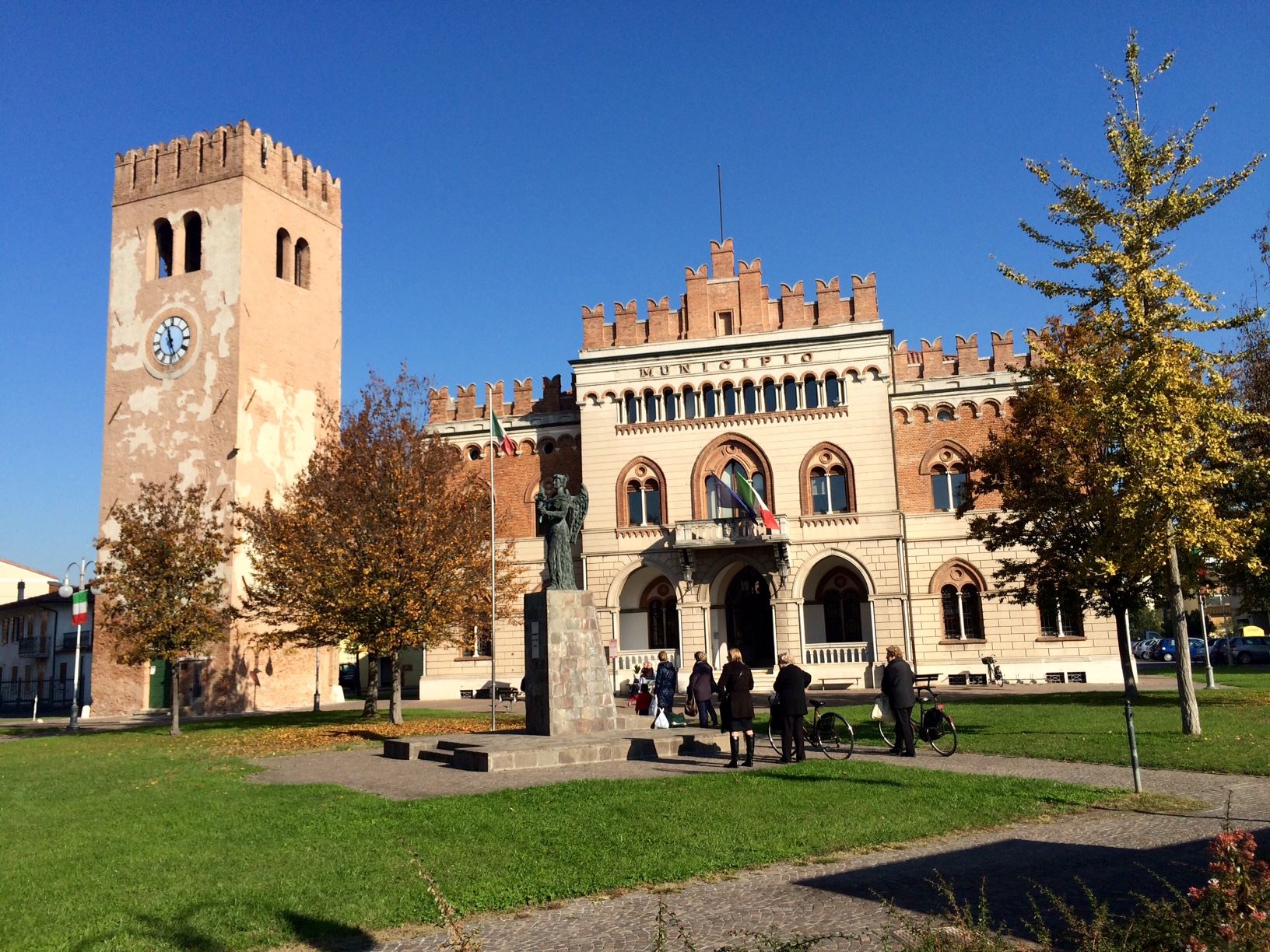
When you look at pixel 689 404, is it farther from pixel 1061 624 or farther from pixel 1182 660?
pixel 1182 660

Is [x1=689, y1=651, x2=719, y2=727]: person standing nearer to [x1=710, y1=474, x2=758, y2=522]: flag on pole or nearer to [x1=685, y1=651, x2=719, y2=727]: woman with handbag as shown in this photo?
[x1=685, y1=651, x2=719, y2=727]: woman with handbag

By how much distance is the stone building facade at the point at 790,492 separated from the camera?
35969mm

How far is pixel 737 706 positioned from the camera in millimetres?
16312

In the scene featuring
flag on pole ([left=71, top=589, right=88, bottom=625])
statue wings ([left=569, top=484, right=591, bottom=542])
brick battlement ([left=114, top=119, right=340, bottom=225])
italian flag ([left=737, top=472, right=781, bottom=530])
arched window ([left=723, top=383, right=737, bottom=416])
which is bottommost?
flag on pole ([left=71, top=589, right=88, bottom=625])

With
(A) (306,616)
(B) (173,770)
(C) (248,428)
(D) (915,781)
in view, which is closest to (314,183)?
(C) (248,428)

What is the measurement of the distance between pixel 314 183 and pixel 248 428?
12.6m

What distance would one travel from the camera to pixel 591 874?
864cm

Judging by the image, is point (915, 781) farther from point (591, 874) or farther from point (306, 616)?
point (306, 616)

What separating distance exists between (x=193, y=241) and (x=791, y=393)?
26270 mm

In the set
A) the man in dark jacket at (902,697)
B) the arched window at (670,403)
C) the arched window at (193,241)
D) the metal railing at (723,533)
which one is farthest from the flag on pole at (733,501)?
the arched window at (193,241)

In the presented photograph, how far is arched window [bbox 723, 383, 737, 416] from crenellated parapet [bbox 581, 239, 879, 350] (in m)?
2.20

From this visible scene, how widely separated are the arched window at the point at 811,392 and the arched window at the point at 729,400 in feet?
8.83

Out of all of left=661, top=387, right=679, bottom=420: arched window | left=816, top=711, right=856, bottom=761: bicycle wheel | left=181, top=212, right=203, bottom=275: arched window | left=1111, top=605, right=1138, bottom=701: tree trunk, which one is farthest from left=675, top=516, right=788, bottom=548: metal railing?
left=181, top=212, right=203, bottom=275: arched window

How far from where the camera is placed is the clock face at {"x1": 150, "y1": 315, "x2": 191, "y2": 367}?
39844 mm
